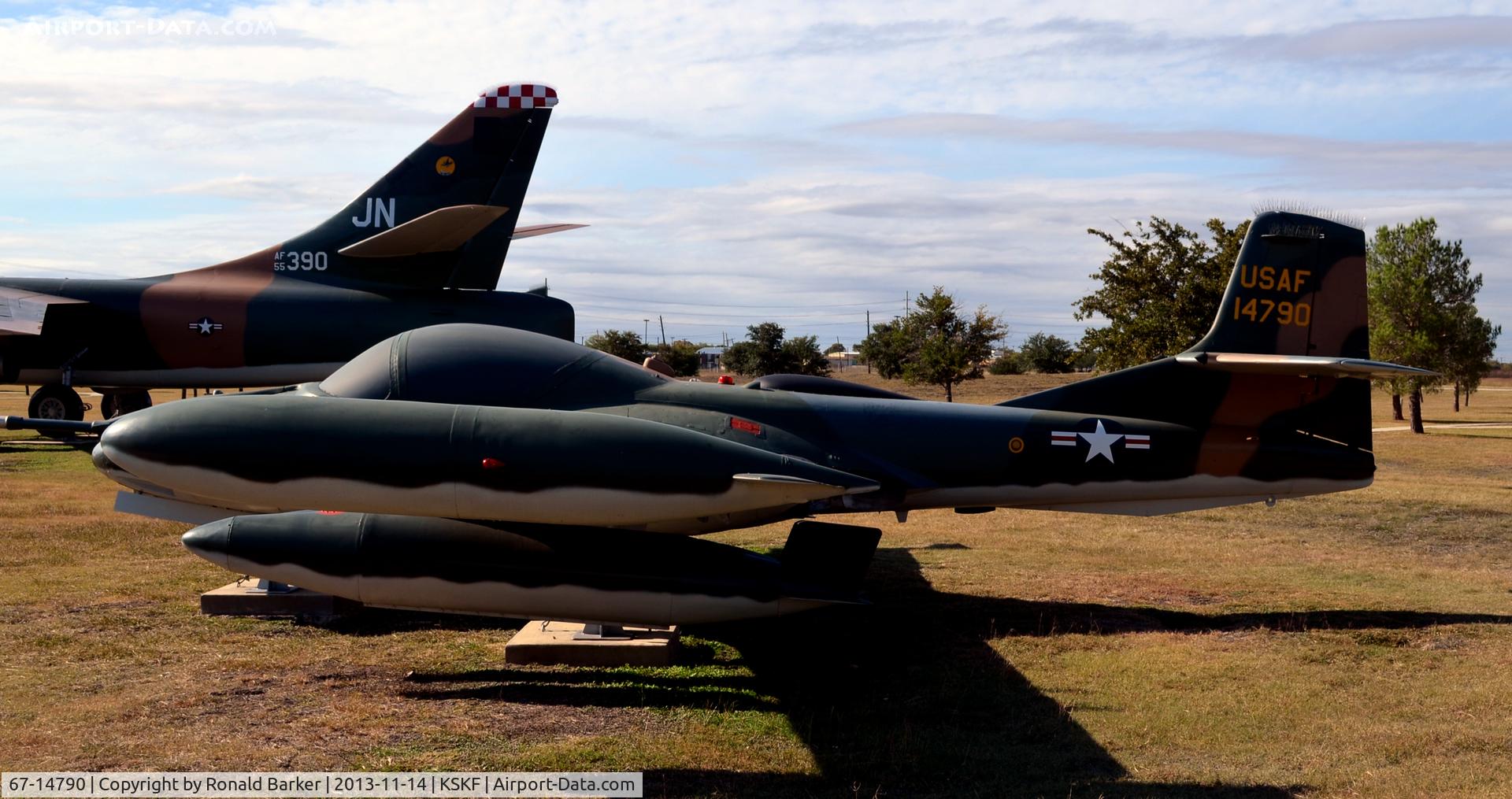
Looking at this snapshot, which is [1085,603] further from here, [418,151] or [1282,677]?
[418,151]

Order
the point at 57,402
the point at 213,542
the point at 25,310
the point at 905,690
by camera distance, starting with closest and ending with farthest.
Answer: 1. the point at 905,690
2. the point at 213,542
3. the point at 25,310
4. the point at 57,402

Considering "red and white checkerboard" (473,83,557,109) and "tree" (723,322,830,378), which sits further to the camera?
"tree" (723,322,830,378)

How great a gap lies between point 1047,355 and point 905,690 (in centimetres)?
7533

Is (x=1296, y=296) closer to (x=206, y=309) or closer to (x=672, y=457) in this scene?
(x=672, y=457)

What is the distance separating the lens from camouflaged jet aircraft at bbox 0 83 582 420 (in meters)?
14.4

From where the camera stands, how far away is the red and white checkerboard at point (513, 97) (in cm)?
1512

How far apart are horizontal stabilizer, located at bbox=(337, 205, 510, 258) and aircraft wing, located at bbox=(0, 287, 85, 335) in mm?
5847

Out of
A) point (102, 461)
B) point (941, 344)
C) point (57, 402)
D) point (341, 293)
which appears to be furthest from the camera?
point (941, 344)

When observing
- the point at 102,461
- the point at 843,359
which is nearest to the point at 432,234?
the point at 102,461

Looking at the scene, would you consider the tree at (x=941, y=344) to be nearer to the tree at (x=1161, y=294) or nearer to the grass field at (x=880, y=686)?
the tree at (x=1161, y=294)

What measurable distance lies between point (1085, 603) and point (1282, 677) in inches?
92.7

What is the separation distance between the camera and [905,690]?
7.15 m

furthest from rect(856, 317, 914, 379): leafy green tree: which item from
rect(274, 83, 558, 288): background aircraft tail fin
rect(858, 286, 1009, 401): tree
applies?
rect(274, 83, 558, 288): background aircraft tail fin

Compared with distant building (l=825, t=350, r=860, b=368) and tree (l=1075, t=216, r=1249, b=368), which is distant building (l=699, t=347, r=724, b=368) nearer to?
distant building (l=825, t=350, r=860, b=368)
